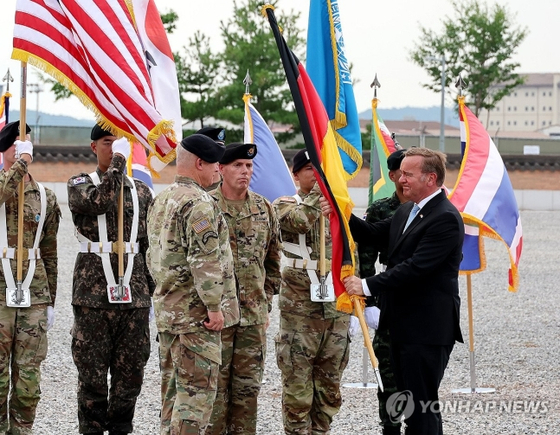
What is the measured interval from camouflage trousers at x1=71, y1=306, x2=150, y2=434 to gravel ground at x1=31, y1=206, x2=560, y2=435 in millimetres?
599

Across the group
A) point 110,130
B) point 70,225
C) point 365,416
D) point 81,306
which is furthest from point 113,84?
point 70,225

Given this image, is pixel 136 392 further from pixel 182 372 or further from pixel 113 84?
pixel 113 84

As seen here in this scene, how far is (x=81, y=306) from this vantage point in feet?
19.6

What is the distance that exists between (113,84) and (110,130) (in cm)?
31

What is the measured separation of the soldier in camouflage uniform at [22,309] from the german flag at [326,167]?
5.87ft

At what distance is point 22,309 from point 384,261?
97.9 inches

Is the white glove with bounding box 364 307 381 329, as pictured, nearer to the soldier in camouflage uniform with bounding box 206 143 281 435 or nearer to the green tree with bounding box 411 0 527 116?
the soldier in camouflage uniform with bounding box 206 143 281 435

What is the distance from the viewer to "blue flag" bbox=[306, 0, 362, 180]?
5938 millimetres

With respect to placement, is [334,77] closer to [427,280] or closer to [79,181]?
[427,280]

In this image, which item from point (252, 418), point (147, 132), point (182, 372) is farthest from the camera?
point (147, 132)

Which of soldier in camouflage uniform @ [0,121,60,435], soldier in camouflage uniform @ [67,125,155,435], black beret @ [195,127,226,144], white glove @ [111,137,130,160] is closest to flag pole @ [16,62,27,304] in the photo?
soldier in camouflage uniform @ [0,121,60,435]

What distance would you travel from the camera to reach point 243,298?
5.73m

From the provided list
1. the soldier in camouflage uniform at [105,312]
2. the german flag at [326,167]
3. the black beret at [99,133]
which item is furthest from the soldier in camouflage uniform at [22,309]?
the german flag at [326,167]

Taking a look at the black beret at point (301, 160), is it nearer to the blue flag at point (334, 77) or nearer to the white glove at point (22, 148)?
the blue flag at point (334, 77)
